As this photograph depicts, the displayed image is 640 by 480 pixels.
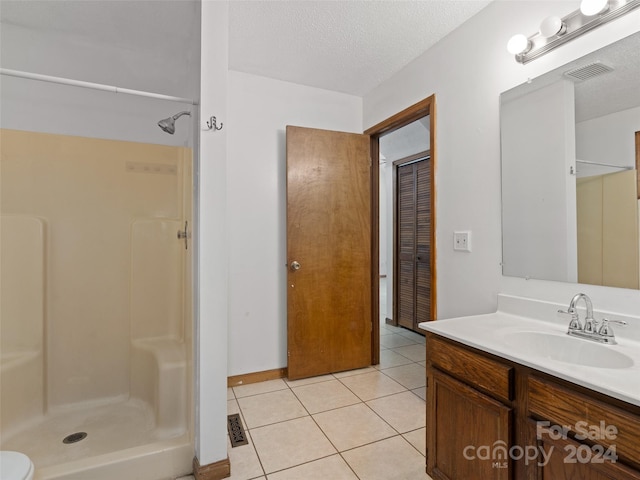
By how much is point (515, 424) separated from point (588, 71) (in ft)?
→ 4.79

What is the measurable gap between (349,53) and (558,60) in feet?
4.20

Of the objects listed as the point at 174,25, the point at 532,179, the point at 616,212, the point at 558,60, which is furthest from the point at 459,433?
the point at 174,25

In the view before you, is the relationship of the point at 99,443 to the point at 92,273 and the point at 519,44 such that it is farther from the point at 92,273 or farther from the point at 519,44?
the point at 519,44

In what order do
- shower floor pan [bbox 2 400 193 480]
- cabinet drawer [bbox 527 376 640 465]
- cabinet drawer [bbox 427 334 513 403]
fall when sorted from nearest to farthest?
cabinet drawer [bbox 527 376 640 465]
cabinet drawer [bbox 427 334 513 403]
shower floor pan [bbox 2 400 193 480]

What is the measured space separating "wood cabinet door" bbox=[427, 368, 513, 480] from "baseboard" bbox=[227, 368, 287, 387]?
56.4 inches

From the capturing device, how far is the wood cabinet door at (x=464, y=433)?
1135mm

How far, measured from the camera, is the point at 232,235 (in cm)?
250

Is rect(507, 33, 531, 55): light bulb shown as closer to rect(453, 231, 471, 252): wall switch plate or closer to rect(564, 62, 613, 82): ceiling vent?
rect(564, 62, 613, 82): ceiling vent

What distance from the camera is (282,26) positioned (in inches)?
79.0

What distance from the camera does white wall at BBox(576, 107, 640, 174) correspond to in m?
1.29

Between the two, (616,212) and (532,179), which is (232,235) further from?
(616,212)

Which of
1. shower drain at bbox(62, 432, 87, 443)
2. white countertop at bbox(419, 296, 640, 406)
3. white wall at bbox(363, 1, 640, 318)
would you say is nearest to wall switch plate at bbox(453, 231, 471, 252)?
white wall at bbox(363, 1, 640, 318)

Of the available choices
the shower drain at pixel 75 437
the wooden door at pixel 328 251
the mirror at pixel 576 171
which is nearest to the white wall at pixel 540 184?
the mirror at pixel 576 171

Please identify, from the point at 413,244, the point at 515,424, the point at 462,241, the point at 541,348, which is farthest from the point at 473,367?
the point at 413,244
